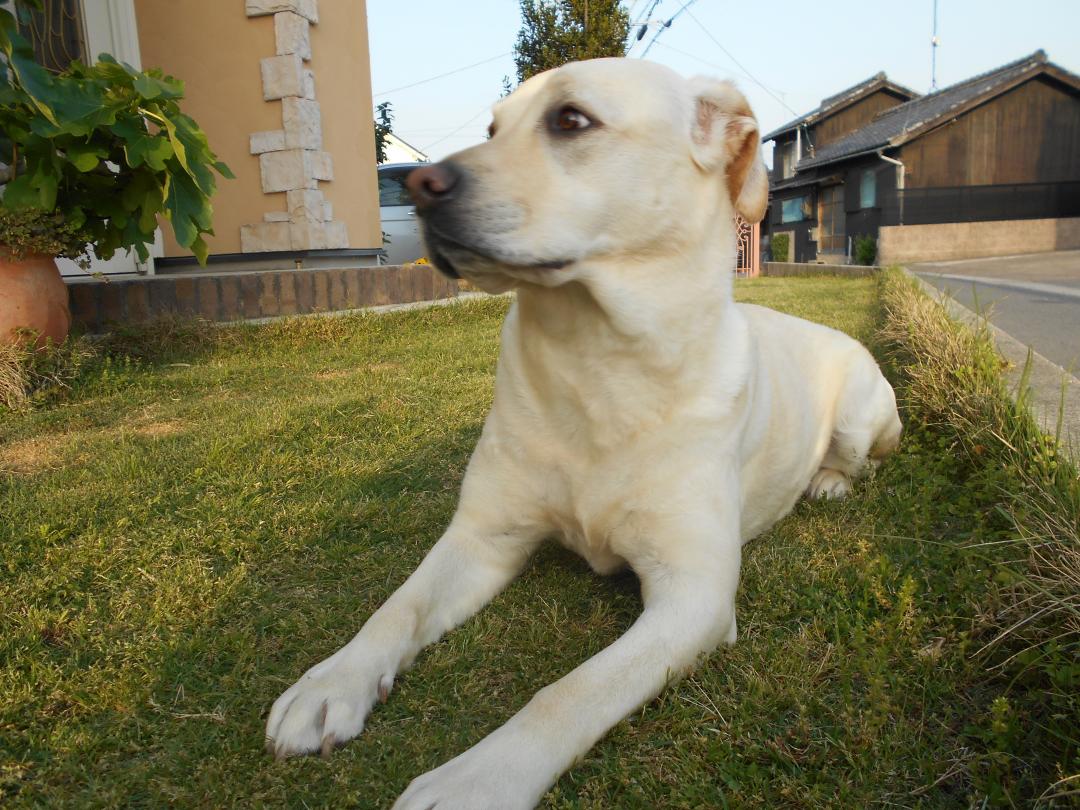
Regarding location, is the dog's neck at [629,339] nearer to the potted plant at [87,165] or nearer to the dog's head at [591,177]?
the dog's head at [591,177]

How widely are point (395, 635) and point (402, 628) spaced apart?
0.09 ft

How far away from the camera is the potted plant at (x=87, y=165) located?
3.59 metres

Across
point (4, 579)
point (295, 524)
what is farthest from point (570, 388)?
point (4, 579)

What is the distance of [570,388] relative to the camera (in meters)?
1.94

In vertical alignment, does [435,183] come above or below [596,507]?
above

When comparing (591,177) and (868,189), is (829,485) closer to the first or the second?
(591,177)

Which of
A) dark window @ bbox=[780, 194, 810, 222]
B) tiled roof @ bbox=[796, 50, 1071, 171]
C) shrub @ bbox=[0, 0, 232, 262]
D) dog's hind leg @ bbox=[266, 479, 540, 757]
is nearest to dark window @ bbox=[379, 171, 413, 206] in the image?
shrub @ bbox=[0, 0, 232, 262]

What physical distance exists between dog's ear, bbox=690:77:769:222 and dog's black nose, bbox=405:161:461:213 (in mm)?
644

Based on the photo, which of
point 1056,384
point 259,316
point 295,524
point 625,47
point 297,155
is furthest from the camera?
point 625,47

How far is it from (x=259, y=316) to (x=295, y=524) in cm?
428

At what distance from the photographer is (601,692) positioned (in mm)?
1497

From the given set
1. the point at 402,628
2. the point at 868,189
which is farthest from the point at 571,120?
the point at 868,189

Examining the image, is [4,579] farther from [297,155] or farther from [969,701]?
[297,155]

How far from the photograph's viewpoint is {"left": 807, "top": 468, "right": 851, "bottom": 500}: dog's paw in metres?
2.85
